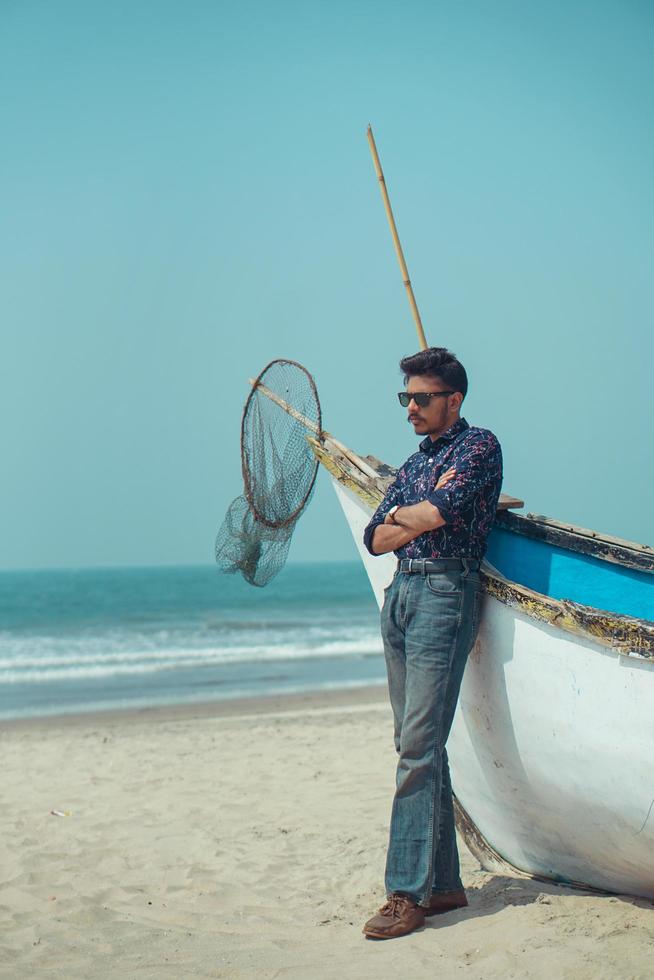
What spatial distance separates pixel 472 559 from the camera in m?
3.86

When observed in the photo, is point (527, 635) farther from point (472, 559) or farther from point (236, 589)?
point (236, 589)

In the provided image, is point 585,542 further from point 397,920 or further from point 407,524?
point 397,920

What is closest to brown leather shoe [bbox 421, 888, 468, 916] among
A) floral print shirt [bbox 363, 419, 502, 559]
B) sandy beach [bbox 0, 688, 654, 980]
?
sandy beach [bbox 0, 688, 654, 980]

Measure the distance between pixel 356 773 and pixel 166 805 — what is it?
64.2 inches

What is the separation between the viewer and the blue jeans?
148 inches

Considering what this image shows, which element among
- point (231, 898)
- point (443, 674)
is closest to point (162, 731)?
point (231, 898)

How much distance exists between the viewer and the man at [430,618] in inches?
148

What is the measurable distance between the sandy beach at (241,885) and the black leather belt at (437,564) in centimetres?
142

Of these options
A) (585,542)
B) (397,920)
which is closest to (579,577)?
(585,542)

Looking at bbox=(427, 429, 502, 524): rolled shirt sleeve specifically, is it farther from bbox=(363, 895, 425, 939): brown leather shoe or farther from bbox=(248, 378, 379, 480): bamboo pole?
bbox=(363, 895, 425, 939): brown leather shoe

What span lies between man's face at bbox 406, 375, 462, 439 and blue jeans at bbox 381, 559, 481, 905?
60cm

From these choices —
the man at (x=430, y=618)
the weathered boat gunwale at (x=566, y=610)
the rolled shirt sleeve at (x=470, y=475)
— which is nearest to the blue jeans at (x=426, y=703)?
the man at (x=430, y=618)

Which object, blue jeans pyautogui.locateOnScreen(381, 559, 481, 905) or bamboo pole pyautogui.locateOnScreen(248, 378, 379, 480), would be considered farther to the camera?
bamboo pole pyautogui.locateOnScreen(248, 378, 379, 480)

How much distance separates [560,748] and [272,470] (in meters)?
2.59
